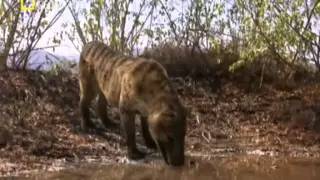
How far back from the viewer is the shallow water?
28.8 ft

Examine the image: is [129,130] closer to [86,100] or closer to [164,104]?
[164,104]

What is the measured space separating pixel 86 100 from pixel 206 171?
296cm

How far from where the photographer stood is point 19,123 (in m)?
Result: 11.0

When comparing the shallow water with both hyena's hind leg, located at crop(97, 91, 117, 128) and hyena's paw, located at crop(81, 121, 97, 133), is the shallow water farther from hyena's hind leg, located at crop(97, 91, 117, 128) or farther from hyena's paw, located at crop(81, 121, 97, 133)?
hyena's hind leg, located at crop(97, 91, 117, 128)

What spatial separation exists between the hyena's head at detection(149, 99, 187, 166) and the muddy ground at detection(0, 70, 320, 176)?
57cm

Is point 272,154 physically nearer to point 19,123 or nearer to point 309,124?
point 309,124

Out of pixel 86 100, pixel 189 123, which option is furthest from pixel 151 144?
pixel 189 123

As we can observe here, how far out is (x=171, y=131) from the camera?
907 centimetres

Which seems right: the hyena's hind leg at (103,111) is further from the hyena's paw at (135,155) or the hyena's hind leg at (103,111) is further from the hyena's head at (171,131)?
the hyena's head at (171,131)

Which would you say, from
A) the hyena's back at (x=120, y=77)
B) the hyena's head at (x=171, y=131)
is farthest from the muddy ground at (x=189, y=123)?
the hyena's back at (x=120, y=77)

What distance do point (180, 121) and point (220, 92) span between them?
5193mm

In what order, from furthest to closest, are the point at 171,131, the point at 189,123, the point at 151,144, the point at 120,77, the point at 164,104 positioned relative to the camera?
the point at 189,123 < the point at 151,144 < the point at 120,77 < the point at 164,104 < the point at 171,131

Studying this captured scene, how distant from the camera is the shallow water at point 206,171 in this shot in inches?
345

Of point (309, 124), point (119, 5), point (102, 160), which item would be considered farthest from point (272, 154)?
point (119, 5)
